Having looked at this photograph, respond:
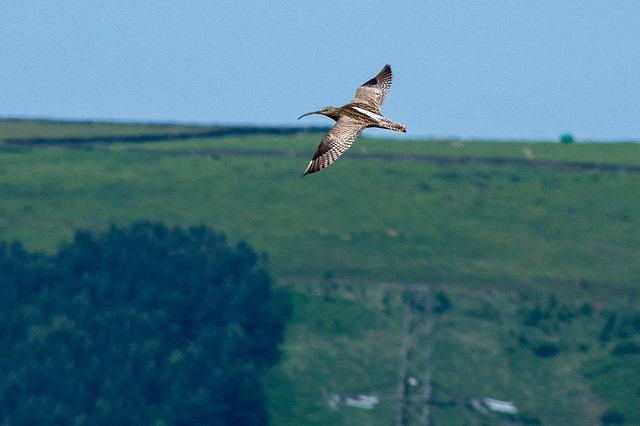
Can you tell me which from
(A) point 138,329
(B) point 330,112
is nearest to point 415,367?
(A) point 138,329

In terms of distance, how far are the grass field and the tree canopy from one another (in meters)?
3.12

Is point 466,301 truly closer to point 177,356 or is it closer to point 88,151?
point 177,356

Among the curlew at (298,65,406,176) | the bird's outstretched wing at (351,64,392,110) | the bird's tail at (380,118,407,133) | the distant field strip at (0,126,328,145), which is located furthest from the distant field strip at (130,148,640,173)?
the bird's tail at (380,118,407,133)

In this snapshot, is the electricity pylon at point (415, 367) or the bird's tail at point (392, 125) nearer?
the bird's tail at point (392, 125)

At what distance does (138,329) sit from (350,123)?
114760mm

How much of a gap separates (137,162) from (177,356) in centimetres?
3209

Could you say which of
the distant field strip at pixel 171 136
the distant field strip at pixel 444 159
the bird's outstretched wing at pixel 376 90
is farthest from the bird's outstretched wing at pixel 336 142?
the distant field strip at pixel 171 136

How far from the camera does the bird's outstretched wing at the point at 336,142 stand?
22.5m

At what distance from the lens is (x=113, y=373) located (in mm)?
132500

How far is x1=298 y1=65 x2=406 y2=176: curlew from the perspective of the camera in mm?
22844

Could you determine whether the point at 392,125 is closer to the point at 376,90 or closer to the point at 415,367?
the point at 376,90

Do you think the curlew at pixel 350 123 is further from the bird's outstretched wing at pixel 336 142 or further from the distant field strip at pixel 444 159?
the distant field strip at pixel 444 159

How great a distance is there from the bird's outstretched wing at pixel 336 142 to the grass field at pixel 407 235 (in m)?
83.7

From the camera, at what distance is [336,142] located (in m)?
23.4
